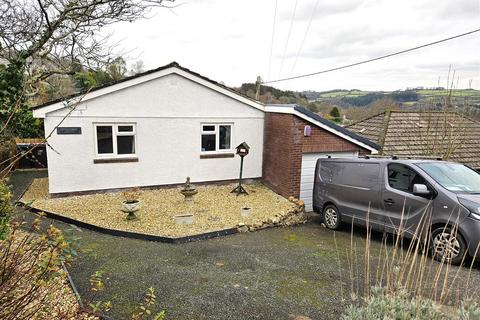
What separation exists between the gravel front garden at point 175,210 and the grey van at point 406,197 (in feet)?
4.43

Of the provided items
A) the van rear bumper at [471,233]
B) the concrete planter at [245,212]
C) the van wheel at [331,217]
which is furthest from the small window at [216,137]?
the van rear bumper at [471,233]

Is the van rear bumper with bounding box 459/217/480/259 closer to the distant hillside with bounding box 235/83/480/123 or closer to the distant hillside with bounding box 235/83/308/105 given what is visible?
the distant hillside with bounding box 235/83/480/123

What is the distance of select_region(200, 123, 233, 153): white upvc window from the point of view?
36.8 feet

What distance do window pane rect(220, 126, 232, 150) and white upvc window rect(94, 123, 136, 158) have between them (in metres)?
3.21

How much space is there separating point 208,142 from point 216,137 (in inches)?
14.2

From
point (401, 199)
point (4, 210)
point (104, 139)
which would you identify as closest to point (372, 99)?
point (401, 199)

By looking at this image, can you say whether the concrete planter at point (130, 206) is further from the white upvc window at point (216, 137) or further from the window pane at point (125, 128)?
the white upvc window at point (216, 137)

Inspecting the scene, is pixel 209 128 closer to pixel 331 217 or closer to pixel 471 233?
pixel 331 217

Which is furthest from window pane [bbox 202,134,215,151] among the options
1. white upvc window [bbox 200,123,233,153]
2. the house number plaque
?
the house number plaque

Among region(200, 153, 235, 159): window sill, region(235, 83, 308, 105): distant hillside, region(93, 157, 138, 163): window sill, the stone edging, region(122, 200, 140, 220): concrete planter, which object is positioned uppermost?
region(235, 83, 308, 105): distant hillside

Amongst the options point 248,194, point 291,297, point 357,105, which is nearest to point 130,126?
point 248,194

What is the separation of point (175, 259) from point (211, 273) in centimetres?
97

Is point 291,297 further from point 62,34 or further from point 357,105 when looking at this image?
point 357,105

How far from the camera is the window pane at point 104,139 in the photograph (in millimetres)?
9797
